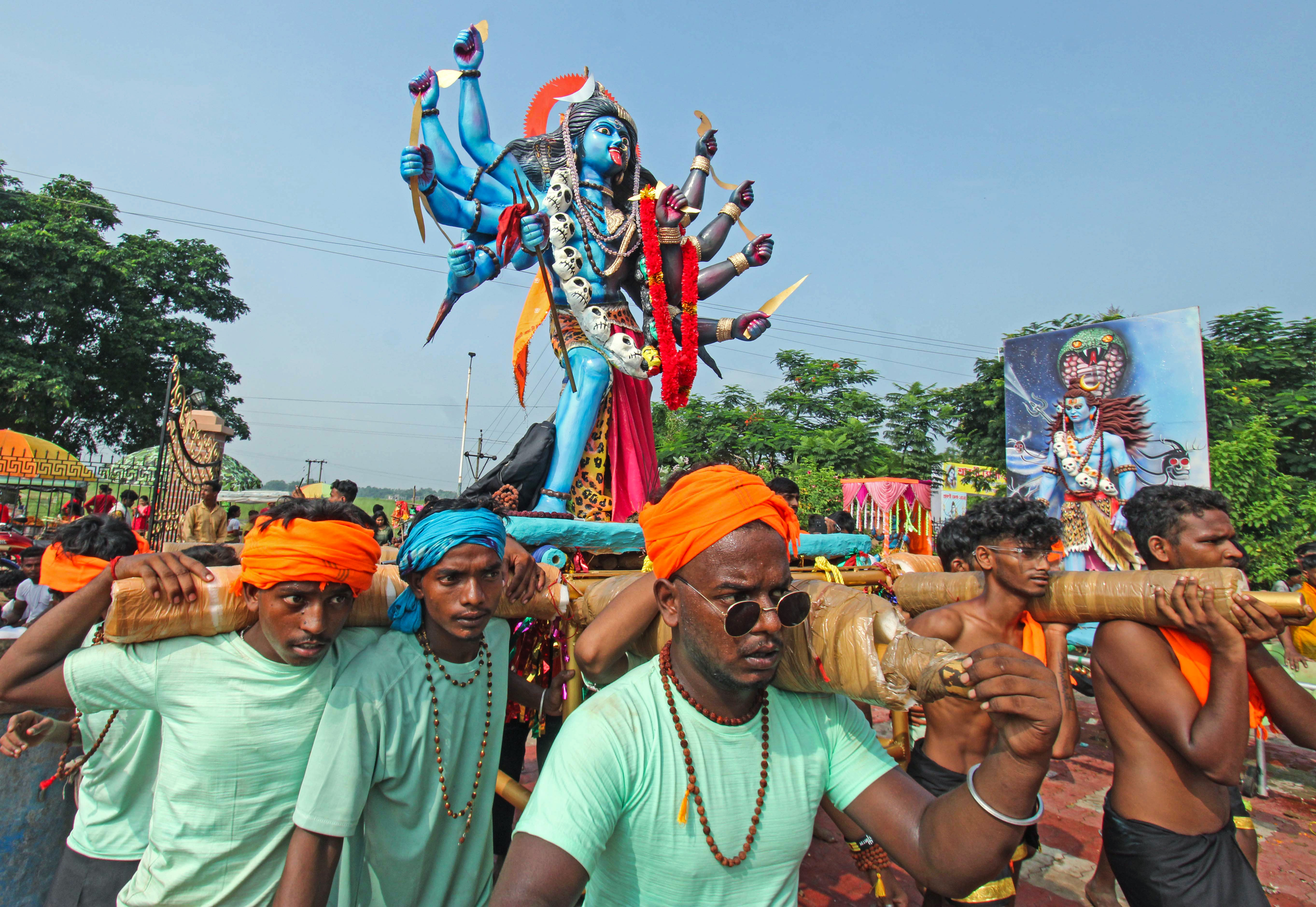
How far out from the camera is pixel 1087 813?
491 cm

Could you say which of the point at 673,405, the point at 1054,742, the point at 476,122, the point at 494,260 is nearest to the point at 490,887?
the point at 1054,742

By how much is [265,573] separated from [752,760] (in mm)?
1340

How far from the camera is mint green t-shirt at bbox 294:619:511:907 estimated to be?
1757mm

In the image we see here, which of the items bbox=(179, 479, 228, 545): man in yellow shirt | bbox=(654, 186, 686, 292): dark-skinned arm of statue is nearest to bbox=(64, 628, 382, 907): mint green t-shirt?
bbox=(654, 186, 686, 292): dark-skinned arm of statue

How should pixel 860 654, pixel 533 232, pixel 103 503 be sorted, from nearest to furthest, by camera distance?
1. pixel 860 654
2. pixel 533 232
3. pixel 103 503

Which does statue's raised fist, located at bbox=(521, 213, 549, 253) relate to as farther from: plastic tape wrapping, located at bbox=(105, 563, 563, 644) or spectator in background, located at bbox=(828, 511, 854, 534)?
spectator in background, located at bbox=(828, 511, 854, 534)

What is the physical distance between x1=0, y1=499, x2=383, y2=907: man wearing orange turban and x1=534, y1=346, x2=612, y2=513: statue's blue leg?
2.47 meters

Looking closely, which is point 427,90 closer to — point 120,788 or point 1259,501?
point 120,788

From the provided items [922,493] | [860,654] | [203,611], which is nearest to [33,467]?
[203,611]

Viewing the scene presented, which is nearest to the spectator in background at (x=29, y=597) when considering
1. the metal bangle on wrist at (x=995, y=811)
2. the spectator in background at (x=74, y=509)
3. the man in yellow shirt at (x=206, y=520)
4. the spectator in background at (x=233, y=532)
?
the man in yellow shirt at (x=206, y=520)

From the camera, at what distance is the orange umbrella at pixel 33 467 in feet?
39.4

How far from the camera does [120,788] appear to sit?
2123 millimetres

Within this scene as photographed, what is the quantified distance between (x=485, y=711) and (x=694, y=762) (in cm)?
99

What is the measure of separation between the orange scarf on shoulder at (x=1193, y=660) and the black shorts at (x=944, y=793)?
0.83 m
